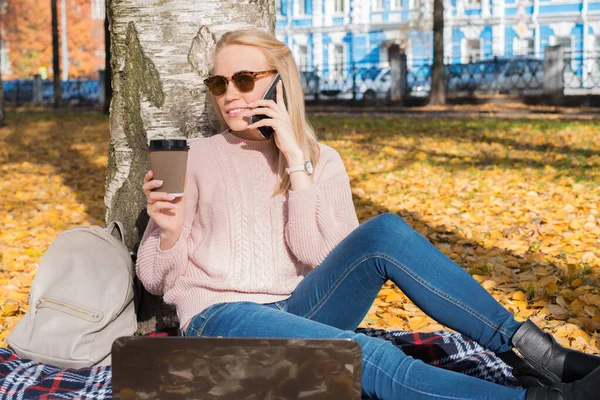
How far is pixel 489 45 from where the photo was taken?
35.8 metres

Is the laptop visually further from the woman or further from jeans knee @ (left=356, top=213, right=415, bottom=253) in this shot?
jeans knee @ (left=356, top=213, right=415, bottom=253)

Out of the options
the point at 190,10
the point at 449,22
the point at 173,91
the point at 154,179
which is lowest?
the point at 154,179

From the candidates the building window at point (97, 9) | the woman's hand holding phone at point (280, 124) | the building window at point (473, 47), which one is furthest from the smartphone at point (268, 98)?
the building window at point (97, 9)

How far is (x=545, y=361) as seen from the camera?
2525 millimetres

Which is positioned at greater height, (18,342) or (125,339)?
(125,339)

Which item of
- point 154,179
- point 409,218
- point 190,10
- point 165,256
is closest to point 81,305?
point 165,256

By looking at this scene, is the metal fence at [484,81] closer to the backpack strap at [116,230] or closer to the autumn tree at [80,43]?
the backpack strap at [116,230]

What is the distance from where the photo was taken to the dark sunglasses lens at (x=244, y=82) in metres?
2.91

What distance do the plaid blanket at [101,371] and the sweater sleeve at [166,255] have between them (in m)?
0.45

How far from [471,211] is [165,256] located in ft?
15.0

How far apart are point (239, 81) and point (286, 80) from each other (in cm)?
18

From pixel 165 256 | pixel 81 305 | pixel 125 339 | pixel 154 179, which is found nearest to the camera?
pixel 125 339

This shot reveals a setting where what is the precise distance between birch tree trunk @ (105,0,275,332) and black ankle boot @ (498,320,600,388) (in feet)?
5.68

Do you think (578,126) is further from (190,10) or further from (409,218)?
(190,10)
